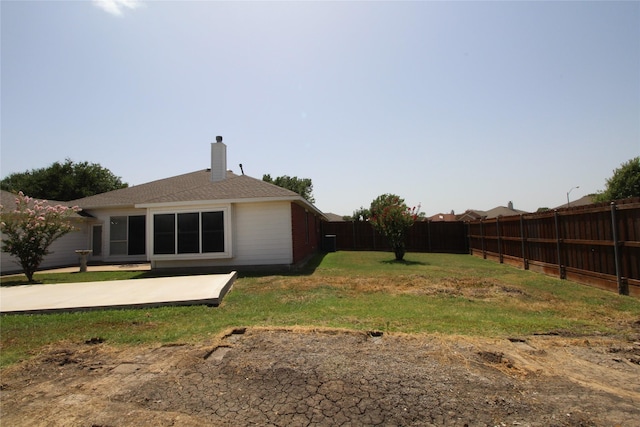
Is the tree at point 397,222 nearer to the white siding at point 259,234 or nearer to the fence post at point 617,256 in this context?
the white siding at point 259,234

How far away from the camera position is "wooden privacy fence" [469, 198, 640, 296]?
Result: 7.04 metres

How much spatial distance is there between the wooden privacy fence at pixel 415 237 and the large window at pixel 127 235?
1112 centimetres

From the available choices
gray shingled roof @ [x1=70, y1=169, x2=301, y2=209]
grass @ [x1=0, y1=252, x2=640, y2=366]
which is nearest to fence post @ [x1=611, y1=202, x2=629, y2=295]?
grass @ [x1=0, y1=252, x2=640, y2=366]

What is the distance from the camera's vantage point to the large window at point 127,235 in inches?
617

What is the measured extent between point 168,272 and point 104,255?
645 centimetres

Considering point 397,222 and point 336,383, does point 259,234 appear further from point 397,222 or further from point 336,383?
point 336,383

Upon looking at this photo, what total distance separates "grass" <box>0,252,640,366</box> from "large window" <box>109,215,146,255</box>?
9327 millimetres

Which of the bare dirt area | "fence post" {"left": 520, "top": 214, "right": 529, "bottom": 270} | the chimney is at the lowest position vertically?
the bare dirt area

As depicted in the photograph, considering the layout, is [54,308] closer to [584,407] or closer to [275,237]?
[275,237]

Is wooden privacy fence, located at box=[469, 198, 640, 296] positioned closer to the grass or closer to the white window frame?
the grass

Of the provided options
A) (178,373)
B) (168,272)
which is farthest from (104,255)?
(178,373)

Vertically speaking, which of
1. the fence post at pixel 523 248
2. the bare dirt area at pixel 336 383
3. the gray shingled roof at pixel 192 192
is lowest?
the bare dirt area at pixel 336 383

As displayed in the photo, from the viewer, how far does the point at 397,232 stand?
15.9 metres

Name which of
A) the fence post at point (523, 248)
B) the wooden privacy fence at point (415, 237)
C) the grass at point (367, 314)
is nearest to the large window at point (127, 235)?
the grass at point (367, 314)
